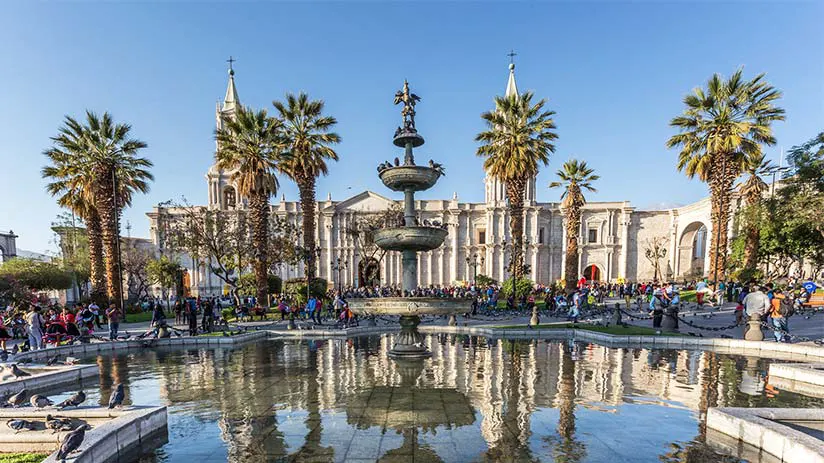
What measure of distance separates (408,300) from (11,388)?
7.06m

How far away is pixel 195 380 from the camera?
7.33m

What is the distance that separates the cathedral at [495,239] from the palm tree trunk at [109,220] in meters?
23.3

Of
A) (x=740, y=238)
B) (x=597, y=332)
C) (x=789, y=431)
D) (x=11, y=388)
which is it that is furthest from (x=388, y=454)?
(x=740, y=238)

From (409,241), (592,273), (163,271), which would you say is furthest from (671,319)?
(592,273)

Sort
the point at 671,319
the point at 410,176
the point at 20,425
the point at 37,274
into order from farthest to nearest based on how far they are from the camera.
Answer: the point at 37,274, the point at 671,319, the point at 410,176, the point at 20,425

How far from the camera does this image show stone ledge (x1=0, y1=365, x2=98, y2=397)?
672 centimetres

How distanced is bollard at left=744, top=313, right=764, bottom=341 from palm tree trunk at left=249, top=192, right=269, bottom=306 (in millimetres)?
18394

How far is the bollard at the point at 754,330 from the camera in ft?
32.6

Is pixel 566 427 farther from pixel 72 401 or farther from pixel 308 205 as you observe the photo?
pixel 308 205

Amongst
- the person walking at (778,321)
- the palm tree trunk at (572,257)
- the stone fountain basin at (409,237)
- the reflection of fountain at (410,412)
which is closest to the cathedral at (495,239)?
the palm tree trunk at (572,257)

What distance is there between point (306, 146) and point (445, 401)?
62.2 ft

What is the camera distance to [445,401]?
18.7ft

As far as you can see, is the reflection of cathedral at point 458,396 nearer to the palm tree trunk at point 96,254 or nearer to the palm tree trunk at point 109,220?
the palm tree trunk at point 109,220

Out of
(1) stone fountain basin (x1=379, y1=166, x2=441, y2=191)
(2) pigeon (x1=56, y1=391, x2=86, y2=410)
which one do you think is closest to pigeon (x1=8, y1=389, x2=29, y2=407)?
(2) pigeon (x1=56, y1=391, x2=86, y2=410)
